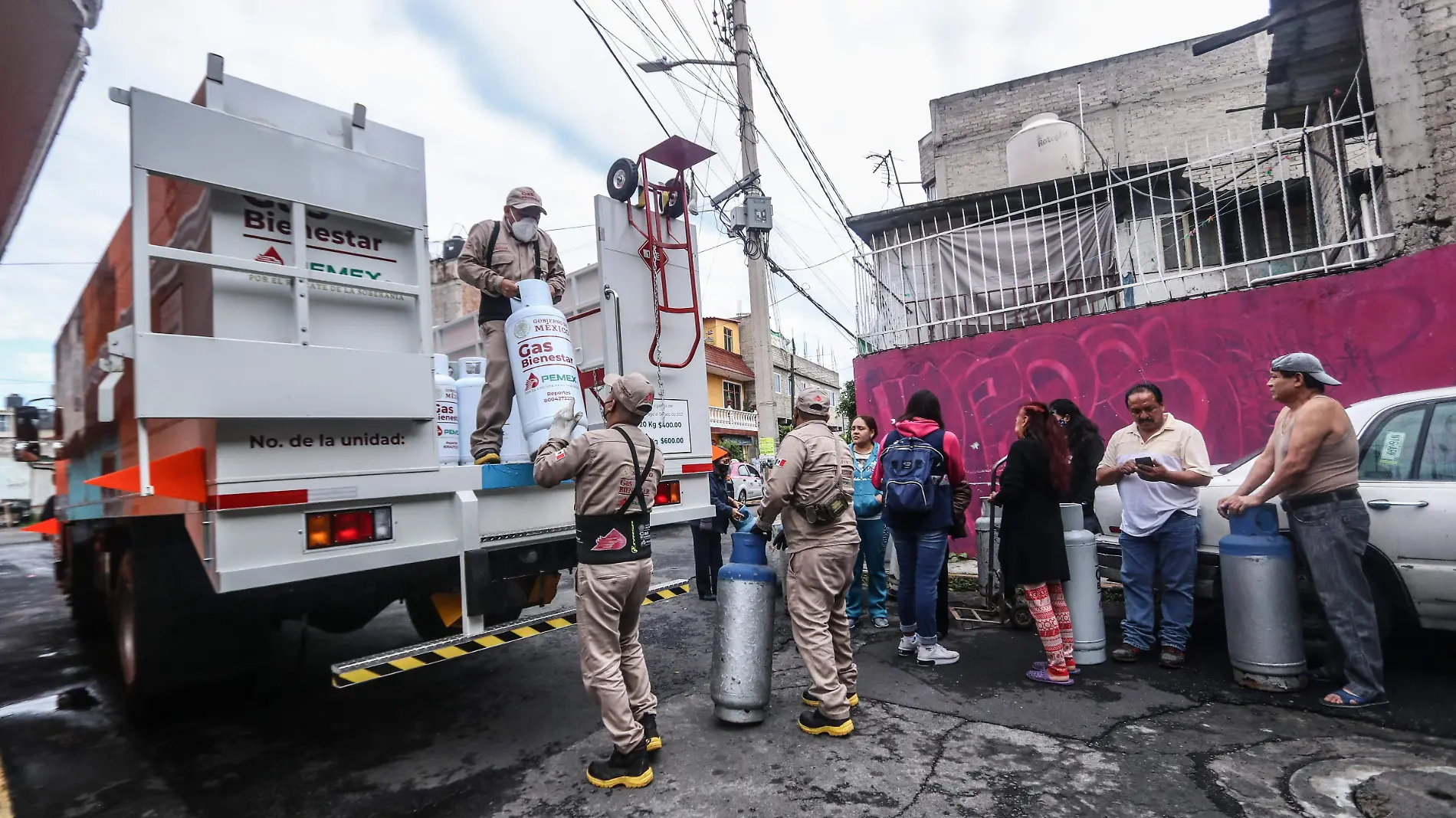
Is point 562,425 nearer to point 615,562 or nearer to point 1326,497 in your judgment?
point 615,562

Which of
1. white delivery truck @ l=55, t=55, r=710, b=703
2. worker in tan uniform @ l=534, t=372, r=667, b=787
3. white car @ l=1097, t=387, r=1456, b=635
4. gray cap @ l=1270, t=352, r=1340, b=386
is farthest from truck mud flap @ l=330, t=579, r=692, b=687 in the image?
white car @ l=1097, t=387, r=1456, b=635

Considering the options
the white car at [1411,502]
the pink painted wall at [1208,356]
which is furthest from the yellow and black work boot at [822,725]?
the pink painted wall at [1208,356]

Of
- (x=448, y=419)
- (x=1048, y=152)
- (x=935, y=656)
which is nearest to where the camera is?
(x=448, y=419)

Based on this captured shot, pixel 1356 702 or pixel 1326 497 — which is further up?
pixel 1326 497

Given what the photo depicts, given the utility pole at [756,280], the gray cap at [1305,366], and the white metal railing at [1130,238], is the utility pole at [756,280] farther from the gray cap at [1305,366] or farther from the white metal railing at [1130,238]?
the gray cap at [1305,366]

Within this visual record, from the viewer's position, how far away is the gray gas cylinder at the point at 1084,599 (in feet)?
15.0

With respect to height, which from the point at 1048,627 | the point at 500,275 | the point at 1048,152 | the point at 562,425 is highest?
the point at 1048,152

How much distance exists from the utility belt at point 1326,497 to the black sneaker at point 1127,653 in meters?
1.27

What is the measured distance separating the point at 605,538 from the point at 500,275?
1.77m

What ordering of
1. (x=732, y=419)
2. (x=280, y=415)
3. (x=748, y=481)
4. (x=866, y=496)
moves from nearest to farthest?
(x=280, y=415) → (x=866, y=496) → (x=748, y=481) → (x=732, y=419)

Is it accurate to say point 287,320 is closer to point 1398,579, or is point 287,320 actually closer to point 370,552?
point 370,552

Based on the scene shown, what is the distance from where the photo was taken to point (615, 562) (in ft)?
10.6

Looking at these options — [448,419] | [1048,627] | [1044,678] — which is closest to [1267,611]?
[1048,627]

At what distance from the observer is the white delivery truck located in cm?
275
